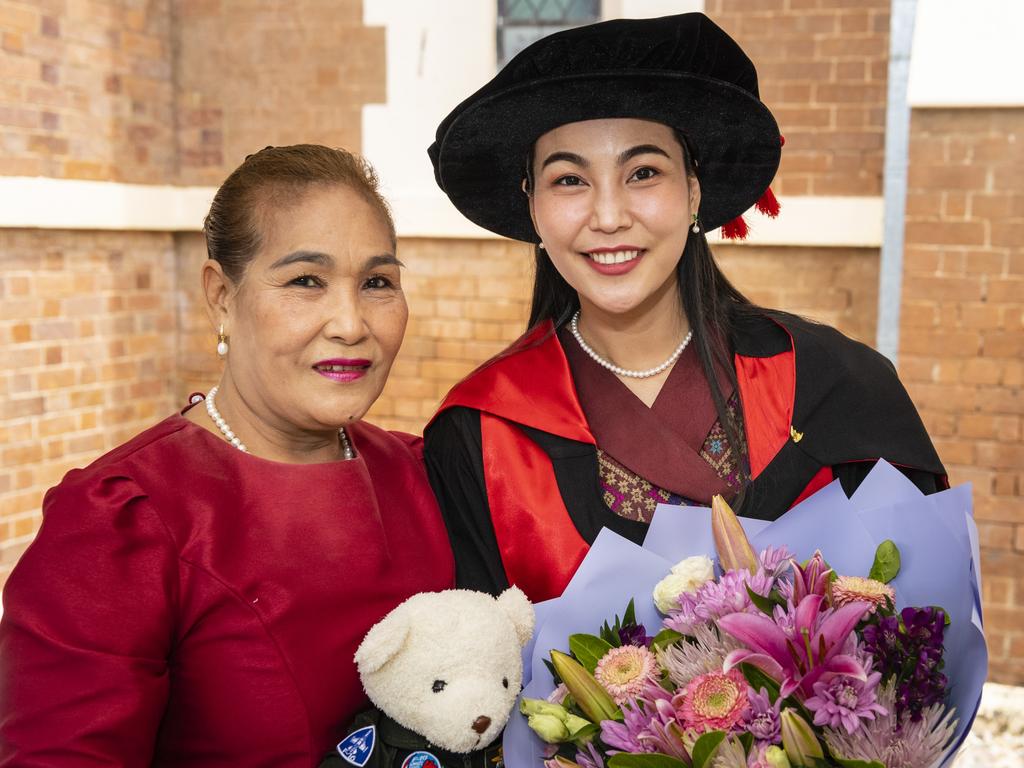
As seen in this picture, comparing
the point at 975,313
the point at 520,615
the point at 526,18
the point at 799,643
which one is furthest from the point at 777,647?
the point at 526,18

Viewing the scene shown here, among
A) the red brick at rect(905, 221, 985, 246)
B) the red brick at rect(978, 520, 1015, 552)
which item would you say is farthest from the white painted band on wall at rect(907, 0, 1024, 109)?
Answer: the red brick at rect(978, 520, 1015, 552)

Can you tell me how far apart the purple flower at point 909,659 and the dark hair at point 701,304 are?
2.84ft

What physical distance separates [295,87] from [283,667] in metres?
5.07

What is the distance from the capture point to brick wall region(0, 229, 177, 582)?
550cm

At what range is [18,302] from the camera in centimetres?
550

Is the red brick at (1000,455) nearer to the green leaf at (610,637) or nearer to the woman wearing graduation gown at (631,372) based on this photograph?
the woman wearing graduation gown at (631,372)

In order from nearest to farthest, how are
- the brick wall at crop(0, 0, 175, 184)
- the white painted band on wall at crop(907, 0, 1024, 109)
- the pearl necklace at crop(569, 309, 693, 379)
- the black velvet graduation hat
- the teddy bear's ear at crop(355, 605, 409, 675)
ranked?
the teddy bear's ear at crop(355, 605, 409, 675)
the black velvet graduation hat
the pearl necklace at crop(569, 309, 693, 379)
the white painted band on wall at crop(907, 0, 1024, 109)
the brick wall at crop(0, 0, 175, 184)

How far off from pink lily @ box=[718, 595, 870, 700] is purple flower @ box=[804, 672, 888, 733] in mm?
16

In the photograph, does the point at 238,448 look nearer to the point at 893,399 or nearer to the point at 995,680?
the point at 893,399

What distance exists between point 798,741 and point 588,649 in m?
0.35

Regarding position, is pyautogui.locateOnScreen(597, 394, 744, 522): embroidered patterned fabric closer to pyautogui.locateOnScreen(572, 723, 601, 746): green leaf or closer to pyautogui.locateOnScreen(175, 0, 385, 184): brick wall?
pyautogui.locateOnScreen(572, 723, 601, 746): green leaf

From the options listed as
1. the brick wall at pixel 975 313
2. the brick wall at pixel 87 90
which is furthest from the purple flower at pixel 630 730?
the brick wall at pixel 87 90

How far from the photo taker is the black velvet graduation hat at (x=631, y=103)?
6.93 ft

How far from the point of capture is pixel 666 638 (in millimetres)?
1434
